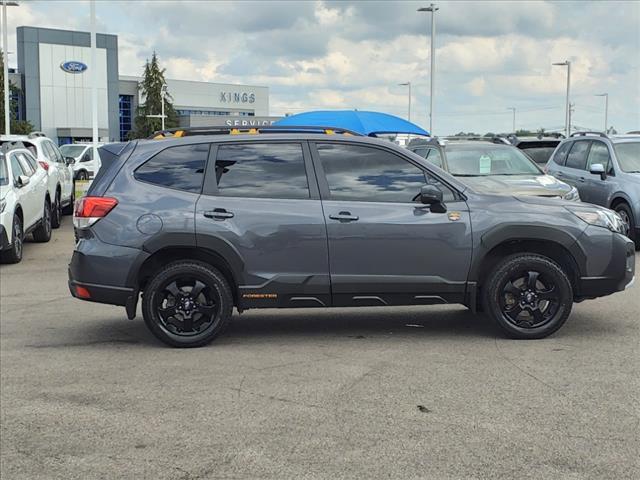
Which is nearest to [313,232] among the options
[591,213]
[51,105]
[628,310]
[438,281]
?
[438,281]

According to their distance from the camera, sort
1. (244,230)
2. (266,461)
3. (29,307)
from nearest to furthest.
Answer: (266,461) → (244,230) → (29,307)

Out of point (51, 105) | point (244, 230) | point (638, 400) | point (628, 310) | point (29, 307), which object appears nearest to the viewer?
point (638, 400)

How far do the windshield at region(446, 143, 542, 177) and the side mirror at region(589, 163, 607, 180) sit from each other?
42.0 inches

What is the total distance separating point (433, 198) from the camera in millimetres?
6578

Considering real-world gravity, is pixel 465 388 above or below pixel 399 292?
below

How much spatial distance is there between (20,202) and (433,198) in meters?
8.19

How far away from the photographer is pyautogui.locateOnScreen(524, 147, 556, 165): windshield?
20.3m

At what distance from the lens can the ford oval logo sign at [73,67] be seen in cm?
7262

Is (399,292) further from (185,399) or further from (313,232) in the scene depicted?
(185,399)

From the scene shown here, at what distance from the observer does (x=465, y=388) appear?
546cm

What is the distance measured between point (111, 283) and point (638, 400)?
406 cm

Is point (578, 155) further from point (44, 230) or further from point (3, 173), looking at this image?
point (3, 173)

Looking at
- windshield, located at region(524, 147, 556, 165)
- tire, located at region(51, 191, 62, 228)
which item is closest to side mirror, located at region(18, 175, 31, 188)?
tire, located at region(51, 191, 62, 228)

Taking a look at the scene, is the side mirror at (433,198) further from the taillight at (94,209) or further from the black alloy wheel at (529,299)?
the taillight at (94,209)
